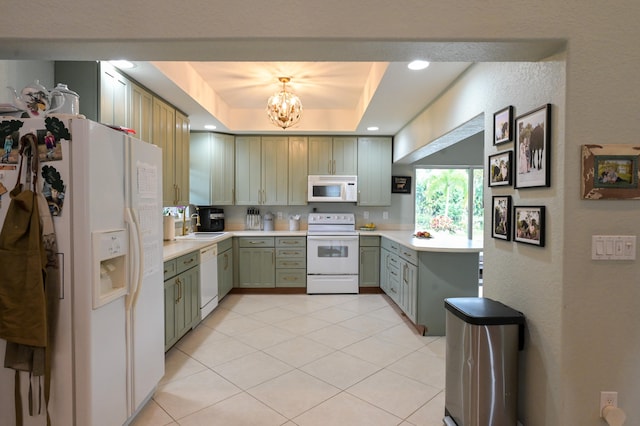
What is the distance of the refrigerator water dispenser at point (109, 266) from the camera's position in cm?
163

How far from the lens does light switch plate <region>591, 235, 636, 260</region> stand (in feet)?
5.06

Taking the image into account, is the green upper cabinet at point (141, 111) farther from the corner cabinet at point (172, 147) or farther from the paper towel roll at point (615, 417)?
the paper towel roll at point (615, 417)

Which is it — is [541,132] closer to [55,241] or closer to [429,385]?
[429,385]

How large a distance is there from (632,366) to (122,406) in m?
2.62

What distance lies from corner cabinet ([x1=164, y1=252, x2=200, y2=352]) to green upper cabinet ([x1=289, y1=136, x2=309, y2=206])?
2.12 metres

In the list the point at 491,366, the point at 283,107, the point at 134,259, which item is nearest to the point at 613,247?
the point at 491,366

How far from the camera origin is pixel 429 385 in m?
2.49

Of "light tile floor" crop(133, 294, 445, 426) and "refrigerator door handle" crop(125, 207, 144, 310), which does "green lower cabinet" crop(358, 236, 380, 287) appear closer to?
"light tile floor" crop(133, 294, 445, 426)

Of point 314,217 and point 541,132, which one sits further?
point 314,217

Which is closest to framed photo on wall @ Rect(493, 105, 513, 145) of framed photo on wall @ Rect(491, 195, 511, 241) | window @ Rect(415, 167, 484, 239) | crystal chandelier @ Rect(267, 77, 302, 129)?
framed photo on wall @ Rect(491, 195, 511, 241)

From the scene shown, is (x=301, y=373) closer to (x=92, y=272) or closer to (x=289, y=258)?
(x=92, y=272)

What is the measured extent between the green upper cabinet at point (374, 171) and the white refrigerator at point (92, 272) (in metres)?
3.79

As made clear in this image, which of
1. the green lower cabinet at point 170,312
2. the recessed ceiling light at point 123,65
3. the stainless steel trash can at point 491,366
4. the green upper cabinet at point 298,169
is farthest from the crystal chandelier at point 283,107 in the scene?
the stainless steel trash can at point 491,366
